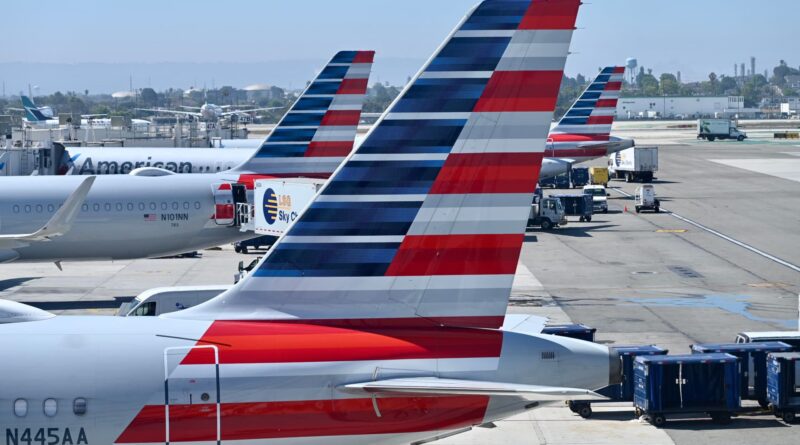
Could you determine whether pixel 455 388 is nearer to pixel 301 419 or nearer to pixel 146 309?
pixel 301 419

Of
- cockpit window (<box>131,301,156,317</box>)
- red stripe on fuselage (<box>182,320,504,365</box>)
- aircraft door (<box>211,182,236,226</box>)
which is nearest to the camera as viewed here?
red stripe on fuselage (<box>182,320,504,365</box>)

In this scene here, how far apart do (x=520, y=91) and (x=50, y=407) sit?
666 cm

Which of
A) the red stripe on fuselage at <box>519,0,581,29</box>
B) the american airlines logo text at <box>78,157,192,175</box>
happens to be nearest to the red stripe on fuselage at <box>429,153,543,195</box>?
the red stripe on fuselage at <box>519,0,581,29</box>

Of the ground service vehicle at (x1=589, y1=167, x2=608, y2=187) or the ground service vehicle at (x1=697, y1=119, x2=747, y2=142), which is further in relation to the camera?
the ground service vehicle at (x1=697, y1=119, x2=747, y2=142)

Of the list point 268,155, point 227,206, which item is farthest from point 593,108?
point 227,206

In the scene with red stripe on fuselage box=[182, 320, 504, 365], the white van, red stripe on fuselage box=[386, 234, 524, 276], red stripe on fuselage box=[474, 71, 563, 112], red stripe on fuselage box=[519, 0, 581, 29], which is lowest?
the white van

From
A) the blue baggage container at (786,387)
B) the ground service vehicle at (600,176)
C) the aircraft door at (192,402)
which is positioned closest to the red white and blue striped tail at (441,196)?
the aircraft door at (192,402)

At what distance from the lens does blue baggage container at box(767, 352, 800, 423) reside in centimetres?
2644

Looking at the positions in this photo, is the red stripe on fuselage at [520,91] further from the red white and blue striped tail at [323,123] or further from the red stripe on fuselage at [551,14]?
the red white and blue striped tail at [323,123]

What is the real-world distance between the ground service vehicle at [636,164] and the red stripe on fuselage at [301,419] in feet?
290

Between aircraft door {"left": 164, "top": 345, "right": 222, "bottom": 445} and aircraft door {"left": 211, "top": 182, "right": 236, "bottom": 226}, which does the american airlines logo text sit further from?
aircraft door {"left": 164, "top": 345, "right": 222, "bottom": 445}

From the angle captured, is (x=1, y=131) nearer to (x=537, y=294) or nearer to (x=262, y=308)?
(x=537, y=294)

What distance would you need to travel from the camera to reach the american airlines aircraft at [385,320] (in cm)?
1303

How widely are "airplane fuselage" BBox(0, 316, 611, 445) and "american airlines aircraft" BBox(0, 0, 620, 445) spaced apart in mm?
18
